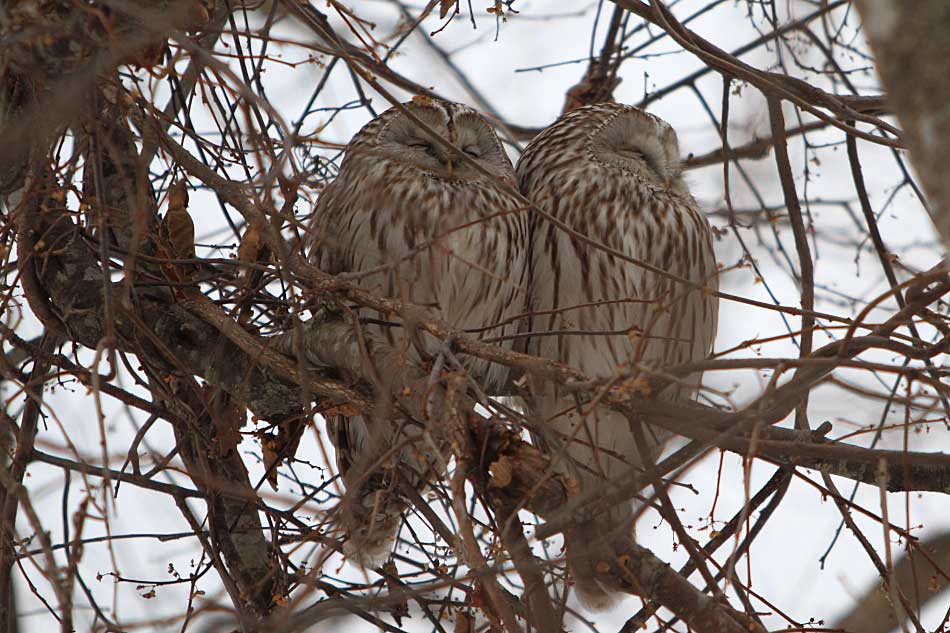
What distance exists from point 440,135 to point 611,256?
712mm

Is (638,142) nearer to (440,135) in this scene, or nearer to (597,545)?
(440,135)

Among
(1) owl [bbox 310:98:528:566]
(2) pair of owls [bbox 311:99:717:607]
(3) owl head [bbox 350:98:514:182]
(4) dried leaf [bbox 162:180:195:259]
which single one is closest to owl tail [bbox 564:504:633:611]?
(2) pair of owls [bbox 311:99:717:607]

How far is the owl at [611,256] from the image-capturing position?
11.6 ft

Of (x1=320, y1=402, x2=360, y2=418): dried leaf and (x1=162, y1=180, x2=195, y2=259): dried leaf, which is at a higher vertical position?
(x1=162, y1=180, x2=195, y2=259): dried leaf

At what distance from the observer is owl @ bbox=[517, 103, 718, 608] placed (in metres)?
3.52

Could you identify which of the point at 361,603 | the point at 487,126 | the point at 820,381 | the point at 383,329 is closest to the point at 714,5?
the point at 487,126

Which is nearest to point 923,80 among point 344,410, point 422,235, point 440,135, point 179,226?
point 344,410

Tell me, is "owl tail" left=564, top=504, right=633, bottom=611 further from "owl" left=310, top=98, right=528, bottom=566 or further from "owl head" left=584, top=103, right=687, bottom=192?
"owl head" left=584, top=103, right=687, bottom=192

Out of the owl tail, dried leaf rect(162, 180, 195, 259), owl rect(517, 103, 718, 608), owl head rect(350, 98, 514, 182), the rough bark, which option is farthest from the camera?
owl head rect(350, 98, 514, 182)

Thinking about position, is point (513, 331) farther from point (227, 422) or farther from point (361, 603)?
point (361, 603)

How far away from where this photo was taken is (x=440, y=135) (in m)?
3.59

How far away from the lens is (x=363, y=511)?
3180mm

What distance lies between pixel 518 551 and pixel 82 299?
1.58 metres

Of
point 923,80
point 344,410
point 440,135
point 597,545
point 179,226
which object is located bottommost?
point 923,80
